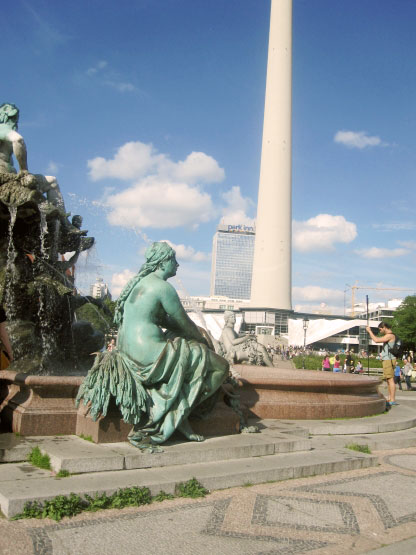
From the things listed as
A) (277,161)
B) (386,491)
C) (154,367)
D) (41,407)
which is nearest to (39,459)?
(41,407)

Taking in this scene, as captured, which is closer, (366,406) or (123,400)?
(123,400)

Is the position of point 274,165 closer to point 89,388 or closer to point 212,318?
point 212,318

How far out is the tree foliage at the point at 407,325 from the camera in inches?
2308

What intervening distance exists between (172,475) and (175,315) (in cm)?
168

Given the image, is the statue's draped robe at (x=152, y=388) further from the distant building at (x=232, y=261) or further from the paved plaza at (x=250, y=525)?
the distant building at (x=232, y=261)

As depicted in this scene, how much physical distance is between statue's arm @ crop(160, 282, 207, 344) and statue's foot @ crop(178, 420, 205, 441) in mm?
932

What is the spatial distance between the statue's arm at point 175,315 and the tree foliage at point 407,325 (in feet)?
185

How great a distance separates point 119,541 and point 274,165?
70.9m

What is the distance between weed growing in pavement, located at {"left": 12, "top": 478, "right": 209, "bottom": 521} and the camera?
3533mm

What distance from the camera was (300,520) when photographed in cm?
383

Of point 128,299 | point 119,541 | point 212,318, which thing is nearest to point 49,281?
point 128,299

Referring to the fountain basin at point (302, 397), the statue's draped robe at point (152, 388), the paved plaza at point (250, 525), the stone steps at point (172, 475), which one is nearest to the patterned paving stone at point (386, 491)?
the paved plaza at point (250, 525)

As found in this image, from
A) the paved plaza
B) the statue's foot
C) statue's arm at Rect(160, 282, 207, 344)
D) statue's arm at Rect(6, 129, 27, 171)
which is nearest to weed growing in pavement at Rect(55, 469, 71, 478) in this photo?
the paved plaza

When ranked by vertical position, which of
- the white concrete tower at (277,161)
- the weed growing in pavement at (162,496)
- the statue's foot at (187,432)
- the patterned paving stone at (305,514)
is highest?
the white concrete tower at (277,161)
